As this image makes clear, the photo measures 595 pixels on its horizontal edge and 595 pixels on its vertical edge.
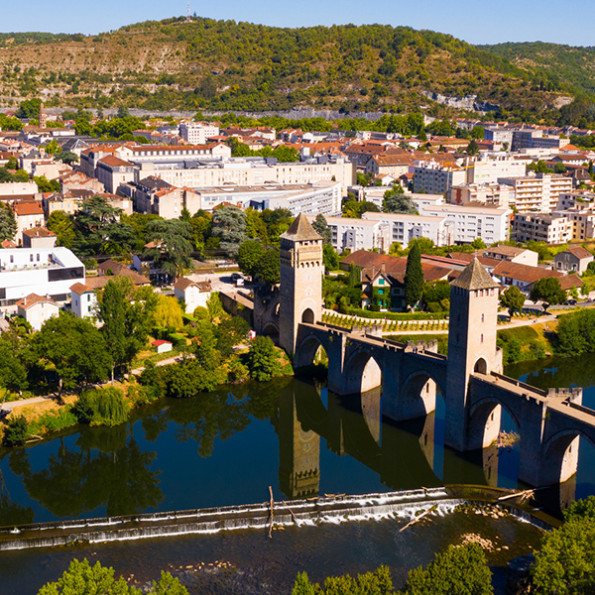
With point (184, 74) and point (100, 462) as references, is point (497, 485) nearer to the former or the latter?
point (100, 462)

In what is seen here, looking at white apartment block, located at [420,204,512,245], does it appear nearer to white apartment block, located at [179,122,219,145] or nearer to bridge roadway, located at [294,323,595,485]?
bridge roadway, located at [294,323,595,485]

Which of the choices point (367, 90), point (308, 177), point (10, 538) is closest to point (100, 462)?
point (10, 538)

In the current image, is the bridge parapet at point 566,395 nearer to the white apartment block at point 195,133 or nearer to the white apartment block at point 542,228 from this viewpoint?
the white apartment block at point 542,228

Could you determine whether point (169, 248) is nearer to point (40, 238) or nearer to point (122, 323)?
point (40, 238)

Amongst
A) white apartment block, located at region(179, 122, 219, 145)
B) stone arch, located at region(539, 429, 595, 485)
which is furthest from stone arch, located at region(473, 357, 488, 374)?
white apartment block, located at region(179, 122, 219, 145)

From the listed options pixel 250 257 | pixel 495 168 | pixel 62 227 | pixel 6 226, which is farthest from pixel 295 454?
pixel 495 168
